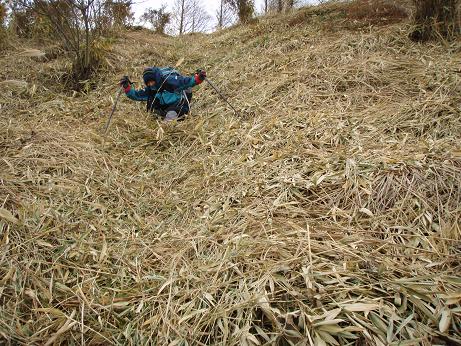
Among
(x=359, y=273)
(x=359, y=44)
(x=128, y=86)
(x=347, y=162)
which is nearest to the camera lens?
(x=359, y=273)

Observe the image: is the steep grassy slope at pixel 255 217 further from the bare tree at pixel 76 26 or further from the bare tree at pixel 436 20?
the bare tree at pixel 76 26

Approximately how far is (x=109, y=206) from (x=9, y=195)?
0.60 meters

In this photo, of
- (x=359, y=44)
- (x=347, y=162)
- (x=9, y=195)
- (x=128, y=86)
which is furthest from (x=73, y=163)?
(x=359, y=44)

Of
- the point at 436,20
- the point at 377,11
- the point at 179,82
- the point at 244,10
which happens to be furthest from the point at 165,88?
the point at 244,10

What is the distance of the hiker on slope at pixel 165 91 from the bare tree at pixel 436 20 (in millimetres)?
2729

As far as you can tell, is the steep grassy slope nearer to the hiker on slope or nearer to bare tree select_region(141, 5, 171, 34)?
the hiker on slope

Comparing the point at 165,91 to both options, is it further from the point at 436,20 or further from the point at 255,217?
the point at 436,20

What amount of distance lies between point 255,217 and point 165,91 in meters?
2.22

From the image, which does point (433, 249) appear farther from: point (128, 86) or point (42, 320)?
point (128, 86)

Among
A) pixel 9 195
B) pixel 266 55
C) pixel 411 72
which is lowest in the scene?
pixel 9 195

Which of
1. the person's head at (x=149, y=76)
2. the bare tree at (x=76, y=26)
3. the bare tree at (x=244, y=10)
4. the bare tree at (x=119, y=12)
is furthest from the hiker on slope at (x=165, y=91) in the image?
the bare tree at (x=244, y=10)

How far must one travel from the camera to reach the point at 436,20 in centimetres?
363

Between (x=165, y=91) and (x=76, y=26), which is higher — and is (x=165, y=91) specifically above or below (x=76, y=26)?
below

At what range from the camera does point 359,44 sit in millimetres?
3900
